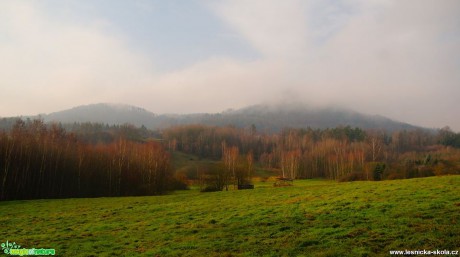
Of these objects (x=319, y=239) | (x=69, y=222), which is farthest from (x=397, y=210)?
(x=69, y=222)

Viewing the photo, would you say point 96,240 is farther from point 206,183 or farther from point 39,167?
point 206,183

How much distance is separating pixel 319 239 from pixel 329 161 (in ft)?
448

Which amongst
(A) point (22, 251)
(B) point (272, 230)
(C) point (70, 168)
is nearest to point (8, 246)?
(A) point (22, 251)

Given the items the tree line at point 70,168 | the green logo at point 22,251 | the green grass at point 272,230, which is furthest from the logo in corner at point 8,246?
the tree line at point 70,168

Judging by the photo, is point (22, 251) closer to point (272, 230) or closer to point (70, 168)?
point (272, 230)

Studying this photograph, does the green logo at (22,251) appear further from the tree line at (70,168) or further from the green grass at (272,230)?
the tree line at (70,168)

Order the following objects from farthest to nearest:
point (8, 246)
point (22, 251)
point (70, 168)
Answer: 1. point (70, 168)
2. point (8, 246)
3. point (22, 251)

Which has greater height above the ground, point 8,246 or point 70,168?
point 70,168

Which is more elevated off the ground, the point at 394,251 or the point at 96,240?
the point at 394,251

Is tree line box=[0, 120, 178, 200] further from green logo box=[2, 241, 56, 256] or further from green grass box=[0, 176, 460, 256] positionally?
green logo box=[2, 241, 56, 256]

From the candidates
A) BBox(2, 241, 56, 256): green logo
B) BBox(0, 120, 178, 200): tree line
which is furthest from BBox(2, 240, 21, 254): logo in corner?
BBox(0, 120, 178, 200): tree line

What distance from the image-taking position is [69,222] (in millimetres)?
30469

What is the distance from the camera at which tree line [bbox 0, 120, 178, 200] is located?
216 ft

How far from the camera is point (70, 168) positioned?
3049 inches
